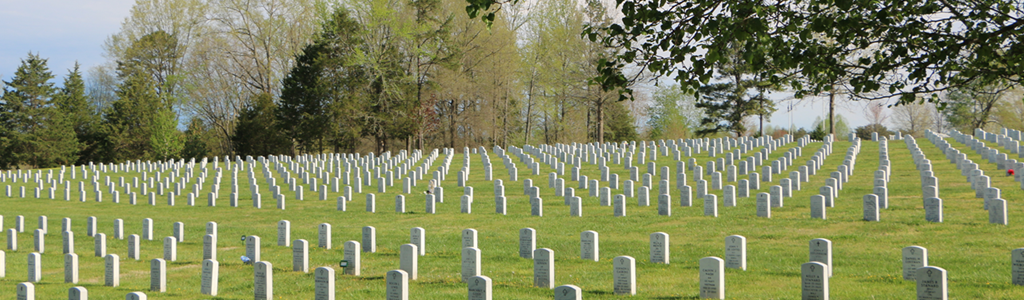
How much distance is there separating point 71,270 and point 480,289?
6.51 m

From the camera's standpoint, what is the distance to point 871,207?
12.6 meters

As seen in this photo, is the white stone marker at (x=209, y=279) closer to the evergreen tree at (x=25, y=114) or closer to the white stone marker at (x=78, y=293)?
the white stone marker at (x=78, y=293)

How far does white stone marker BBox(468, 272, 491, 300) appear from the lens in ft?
22.7

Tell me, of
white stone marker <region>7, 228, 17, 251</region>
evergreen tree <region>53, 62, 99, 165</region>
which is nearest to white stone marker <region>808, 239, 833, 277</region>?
white stone marker <region>7, 228, 17, 251</region>

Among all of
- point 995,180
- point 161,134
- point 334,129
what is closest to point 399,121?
point 334,129

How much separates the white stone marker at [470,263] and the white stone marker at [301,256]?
246cm

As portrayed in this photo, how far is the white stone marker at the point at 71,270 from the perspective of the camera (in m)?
10.1

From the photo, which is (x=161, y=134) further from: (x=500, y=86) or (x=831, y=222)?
(x=831, y=222)

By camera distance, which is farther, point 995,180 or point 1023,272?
point 995,180

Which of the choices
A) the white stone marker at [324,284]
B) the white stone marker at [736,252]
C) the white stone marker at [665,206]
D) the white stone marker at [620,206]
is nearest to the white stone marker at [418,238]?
the white stone marker at [324,284]

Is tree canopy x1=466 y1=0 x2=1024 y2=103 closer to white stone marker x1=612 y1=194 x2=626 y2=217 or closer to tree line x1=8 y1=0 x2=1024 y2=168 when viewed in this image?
white stone marker x1=612 y1=194 x2=626 y2=217

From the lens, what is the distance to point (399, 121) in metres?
44.5

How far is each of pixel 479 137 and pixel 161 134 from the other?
812 inches

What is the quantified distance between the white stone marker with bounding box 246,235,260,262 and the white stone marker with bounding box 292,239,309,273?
0.92 metres
